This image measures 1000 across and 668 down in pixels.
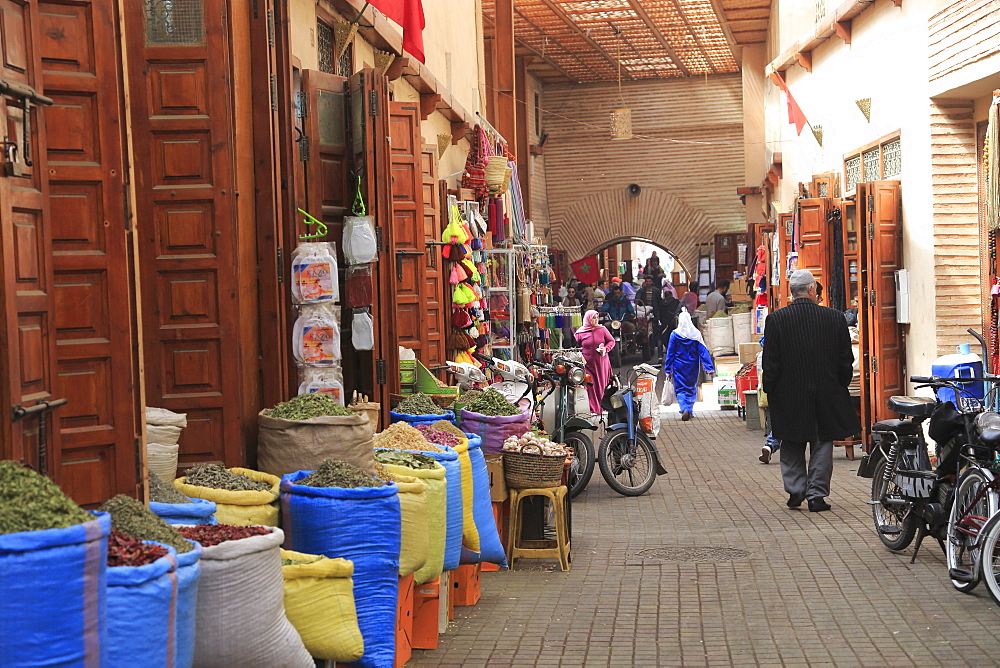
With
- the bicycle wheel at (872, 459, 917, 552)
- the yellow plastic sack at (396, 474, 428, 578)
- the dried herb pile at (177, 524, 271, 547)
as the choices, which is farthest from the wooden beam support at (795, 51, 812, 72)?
the dried herb pile at (177, 524, 271, 547)

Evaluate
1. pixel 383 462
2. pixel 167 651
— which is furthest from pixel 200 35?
pixel 167 651

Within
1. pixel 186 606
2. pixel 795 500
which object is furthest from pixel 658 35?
pixel 186 606

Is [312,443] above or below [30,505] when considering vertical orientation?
below

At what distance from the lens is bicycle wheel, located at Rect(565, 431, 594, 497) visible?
1026 centimetres

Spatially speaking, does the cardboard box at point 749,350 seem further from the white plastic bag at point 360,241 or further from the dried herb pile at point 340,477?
the dried herb pile at point 340,477

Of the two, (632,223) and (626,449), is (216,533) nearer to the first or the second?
(626,449)

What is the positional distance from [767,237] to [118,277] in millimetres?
15598

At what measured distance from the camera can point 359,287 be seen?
763cm

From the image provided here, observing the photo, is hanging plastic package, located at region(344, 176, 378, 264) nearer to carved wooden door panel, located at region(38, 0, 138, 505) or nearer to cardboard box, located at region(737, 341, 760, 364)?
carved wooden door panel, located at region(38, 0, 138, 505)

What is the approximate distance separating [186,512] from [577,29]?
2161 cm

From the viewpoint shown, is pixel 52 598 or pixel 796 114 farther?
pixel 796 114

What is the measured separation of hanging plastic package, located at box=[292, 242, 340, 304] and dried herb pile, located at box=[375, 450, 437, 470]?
1217 millimetres

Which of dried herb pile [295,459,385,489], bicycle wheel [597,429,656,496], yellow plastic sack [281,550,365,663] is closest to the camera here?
yellow plastic sack [281,550,365,663]

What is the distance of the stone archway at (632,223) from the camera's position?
3050cm
